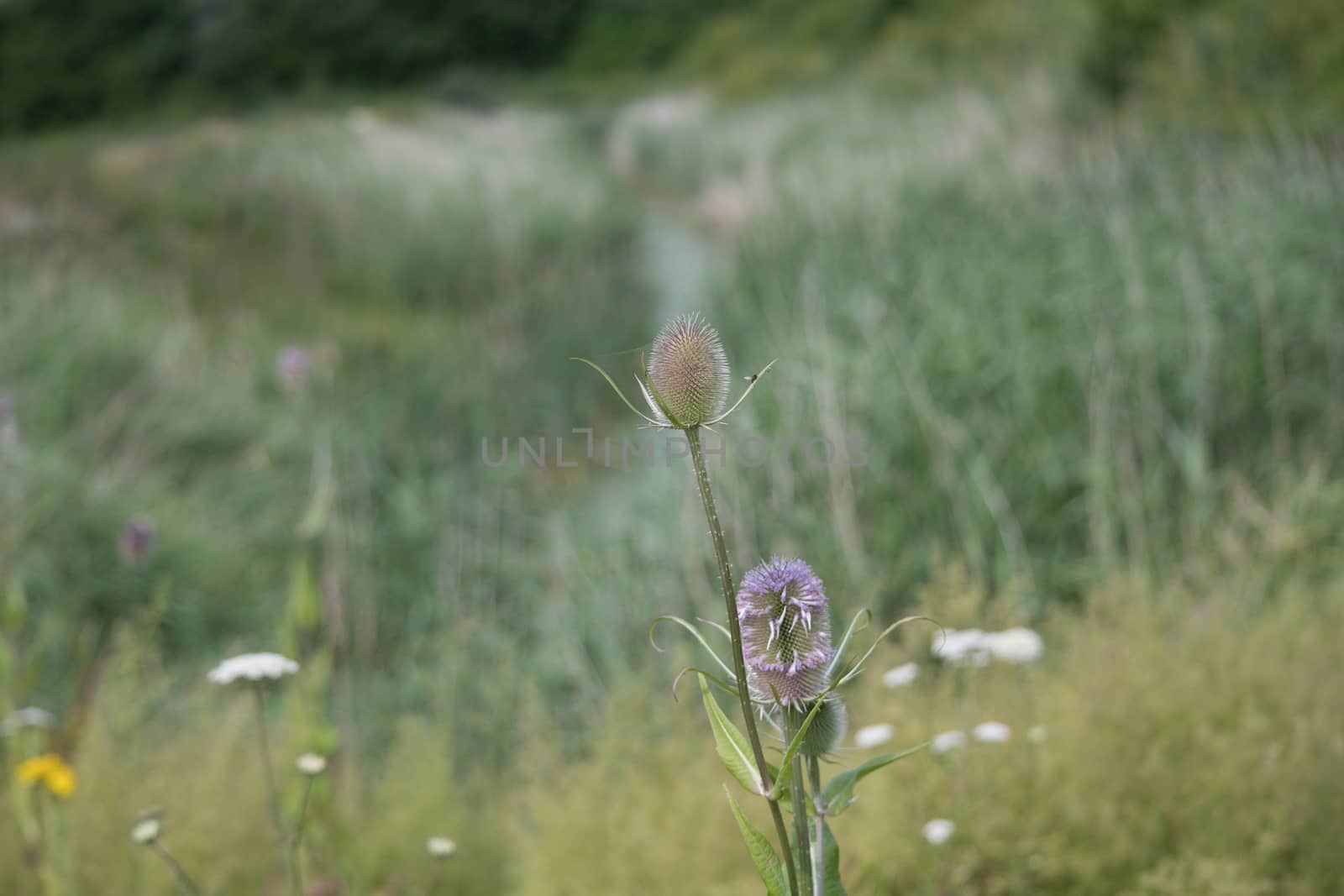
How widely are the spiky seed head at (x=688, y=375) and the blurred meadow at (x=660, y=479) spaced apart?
0.32 ft

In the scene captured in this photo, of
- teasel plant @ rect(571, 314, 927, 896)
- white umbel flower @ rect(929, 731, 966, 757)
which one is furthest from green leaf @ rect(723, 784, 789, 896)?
white umbel flower @ rect(929, 731, 966, 757)

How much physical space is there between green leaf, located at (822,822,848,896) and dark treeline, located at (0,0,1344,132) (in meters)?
6.72

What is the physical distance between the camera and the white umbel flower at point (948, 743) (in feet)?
5.53

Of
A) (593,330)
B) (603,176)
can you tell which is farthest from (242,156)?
(603,176)

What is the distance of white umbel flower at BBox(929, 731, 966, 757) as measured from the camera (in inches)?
66.4

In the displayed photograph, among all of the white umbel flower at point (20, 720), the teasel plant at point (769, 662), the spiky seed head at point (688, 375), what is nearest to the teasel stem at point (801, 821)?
the teasel plant at point (769, 662)

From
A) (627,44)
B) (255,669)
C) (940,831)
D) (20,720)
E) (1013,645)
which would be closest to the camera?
(255,669)

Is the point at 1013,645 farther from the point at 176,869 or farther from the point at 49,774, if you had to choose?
the point at 49,774

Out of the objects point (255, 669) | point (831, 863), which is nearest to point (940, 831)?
point (831, 863)

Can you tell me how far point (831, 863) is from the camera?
88 centimetres

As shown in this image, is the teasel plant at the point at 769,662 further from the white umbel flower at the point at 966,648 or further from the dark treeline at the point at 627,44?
the dark treeline at the point at 627,44

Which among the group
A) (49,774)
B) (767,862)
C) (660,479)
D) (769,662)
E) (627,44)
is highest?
(627,44)

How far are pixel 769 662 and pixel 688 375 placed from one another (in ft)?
0.75

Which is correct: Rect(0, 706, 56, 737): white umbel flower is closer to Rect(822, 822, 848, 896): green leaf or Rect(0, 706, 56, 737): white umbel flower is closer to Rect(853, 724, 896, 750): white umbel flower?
Rect(853, 724, 896, 750): white umbel flower
